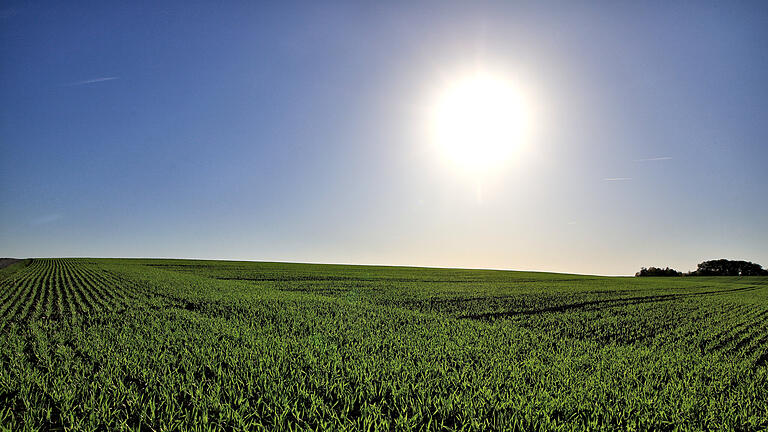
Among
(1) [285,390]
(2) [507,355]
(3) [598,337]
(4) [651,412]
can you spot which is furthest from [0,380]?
(3) [598,337]

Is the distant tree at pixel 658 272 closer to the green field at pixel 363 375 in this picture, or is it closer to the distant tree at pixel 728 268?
the distant tree at pixel 728 268

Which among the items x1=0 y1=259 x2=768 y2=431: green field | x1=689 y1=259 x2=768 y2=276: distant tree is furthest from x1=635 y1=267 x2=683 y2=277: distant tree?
x1=0 y1=259 x2=768 y2=431: green field

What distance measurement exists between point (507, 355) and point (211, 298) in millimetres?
14777

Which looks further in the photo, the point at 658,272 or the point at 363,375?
the point at 658,272

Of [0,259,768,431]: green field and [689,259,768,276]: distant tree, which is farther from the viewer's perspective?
[689,259,768,276]: distant tree

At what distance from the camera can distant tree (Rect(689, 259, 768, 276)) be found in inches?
3413

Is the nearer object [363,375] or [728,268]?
[363,375]

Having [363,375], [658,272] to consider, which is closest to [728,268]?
[658,272]

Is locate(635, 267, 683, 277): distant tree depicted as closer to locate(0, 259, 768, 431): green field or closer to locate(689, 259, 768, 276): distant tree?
locate(689, 259, 768, 276): distant tree

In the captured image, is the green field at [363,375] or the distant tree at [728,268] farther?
the distant tree at [728,268]

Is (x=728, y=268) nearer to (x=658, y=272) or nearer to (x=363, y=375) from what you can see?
(x=658, y=272)

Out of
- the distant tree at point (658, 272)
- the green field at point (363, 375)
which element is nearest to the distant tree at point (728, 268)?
the distant tree at point (658, 272)

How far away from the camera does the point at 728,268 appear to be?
94.9m

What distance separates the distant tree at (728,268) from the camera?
8669 cm
